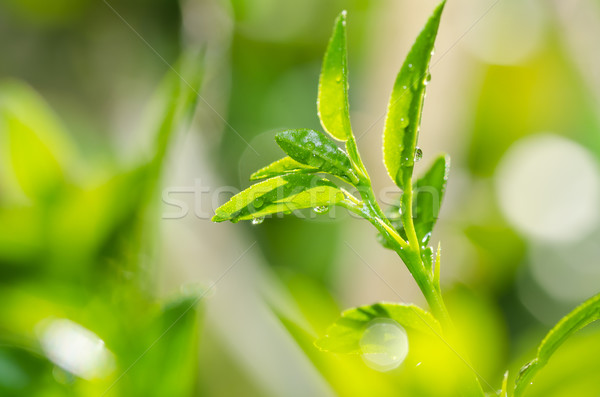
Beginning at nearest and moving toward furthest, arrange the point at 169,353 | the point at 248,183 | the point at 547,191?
the point at 169,353 → the point at 547,191 → the point at 248,183

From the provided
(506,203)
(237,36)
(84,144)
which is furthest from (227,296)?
(237,36)

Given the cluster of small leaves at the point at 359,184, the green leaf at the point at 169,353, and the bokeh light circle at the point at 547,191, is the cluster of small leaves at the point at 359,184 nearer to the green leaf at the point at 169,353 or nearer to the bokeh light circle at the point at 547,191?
the green leaf at the point at 169,353

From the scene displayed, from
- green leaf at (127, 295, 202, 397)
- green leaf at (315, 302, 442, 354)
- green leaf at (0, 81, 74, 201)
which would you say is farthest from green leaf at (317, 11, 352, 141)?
green leaf at (0, 81, 74, 201)

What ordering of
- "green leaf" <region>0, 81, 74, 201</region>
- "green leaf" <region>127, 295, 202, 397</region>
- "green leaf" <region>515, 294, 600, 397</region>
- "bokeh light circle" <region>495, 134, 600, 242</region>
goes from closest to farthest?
"green leaf" <region>515, 294, 600, 397</region> < "green leaf" <region>127, 295, 202, 397</region> < "green leaf" <region>0, 81, 74, 201</region> < "bokeh light circle" <region>495, 134, 600, 242</region>

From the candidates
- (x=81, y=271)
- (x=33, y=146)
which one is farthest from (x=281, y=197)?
(x=33, y=146)

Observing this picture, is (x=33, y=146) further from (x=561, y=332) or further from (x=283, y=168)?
(x=561, y=332)

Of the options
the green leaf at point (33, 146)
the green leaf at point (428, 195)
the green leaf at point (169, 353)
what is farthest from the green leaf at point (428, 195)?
the green leaf at point (33, 146)

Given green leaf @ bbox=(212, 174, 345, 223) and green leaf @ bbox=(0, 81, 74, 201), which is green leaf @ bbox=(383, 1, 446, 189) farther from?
green leaf @ bbox=(0, 81, 74, 201)
